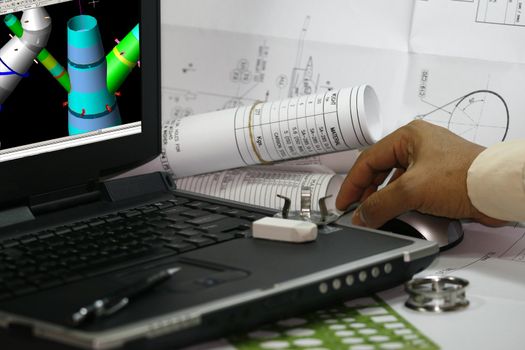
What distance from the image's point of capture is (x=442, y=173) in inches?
41.7

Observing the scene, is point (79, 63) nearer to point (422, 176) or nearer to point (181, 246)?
point (181, 246)

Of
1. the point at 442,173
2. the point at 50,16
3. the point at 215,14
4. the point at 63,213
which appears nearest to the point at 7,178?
the point at 63,213

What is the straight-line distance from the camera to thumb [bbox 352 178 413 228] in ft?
3.47

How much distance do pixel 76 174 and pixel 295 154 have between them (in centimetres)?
30

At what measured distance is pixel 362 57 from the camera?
140cm

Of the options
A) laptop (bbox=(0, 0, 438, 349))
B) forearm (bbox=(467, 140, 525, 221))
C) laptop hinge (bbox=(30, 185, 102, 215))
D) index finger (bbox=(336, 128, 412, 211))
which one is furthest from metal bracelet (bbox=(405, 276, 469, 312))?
laptop hinge (bbox=(30, 185, 102, 215))

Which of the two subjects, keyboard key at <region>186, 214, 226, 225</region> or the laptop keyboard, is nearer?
the laptop keyboard

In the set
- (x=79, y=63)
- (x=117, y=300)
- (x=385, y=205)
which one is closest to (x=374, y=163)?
(x=385, y=205)

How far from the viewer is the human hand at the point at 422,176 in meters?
1.05

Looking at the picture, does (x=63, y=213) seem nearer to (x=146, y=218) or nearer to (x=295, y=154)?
(x=146, y=218)

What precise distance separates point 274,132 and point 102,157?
238 millimetres

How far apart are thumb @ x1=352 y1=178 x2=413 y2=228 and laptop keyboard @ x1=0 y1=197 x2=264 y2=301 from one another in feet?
0.50

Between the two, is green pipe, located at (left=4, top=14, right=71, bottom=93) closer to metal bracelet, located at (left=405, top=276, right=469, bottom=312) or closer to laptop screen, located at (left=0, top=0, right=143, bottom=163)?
laptop screen, located at (left=0, top=0, right=143, bottom=163)

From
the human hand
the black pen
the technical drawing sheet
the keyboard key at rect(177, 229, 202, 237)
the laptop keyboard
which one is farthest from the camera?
the technical drawing sheet
